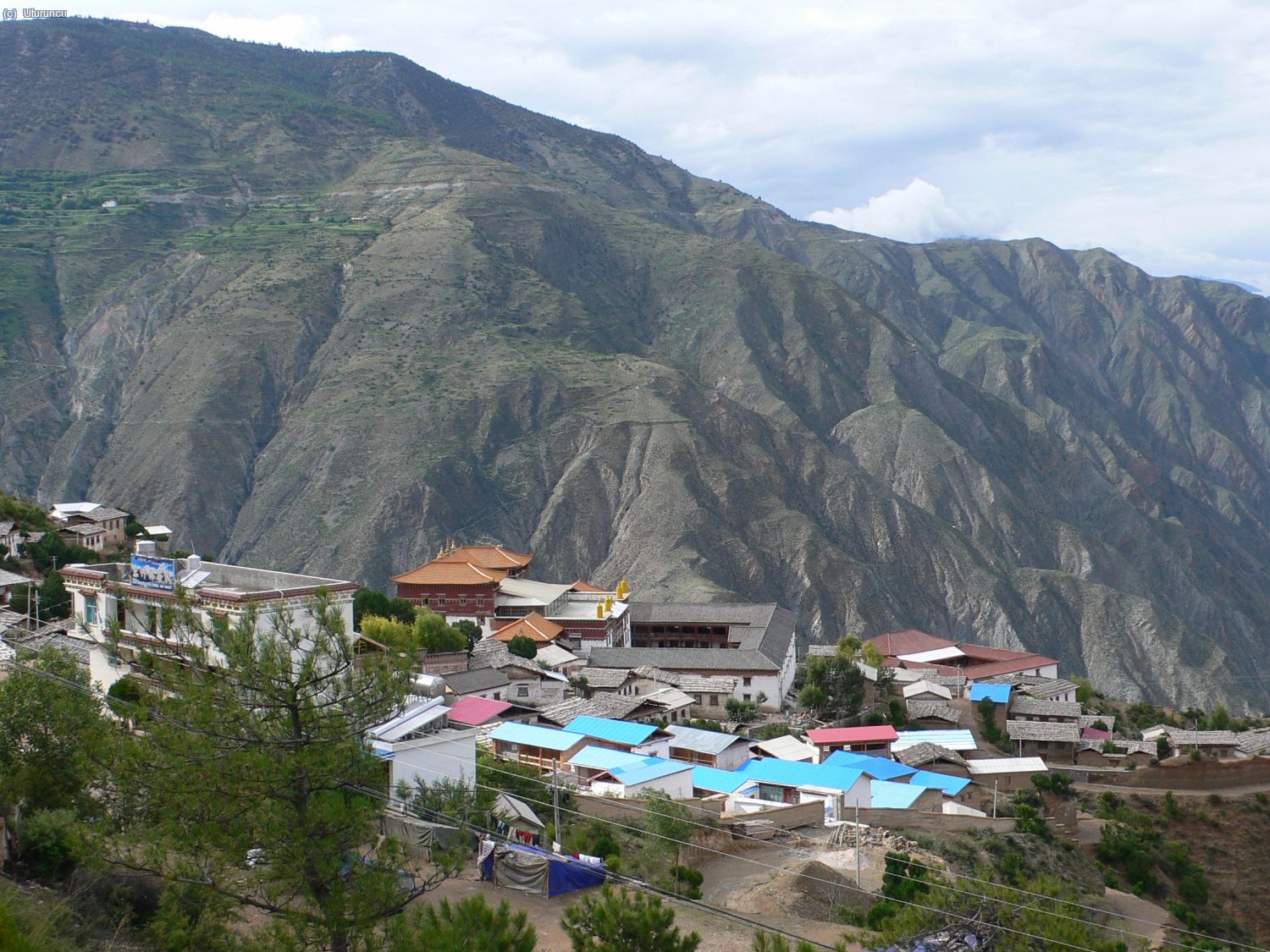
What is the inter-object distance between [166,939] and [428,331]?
108m

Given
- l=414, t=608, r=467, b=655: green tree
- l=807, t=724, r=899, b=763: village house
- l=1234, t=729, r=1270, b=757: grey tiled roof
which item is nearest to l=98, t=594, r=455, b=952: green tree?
l=807, t=724, r=899, b=763: village house

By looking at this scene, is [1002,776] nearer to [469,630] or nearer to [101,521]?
[469,630]

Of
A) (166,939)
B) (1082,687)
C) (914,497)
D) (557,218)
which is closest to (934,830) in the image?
(166,939)

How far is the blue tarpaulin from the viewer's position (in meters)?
25.9

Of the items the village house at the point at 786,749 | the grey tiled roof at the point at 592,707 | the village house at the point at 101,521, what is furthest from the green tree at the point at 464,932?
the village house at the point at 101,521

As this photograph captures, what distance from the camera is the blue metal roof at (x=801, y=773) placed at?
4166 cm

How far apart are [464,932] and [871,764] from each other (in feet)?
94.9

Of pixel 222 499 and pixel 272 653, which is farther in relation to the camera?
pixel 222 499

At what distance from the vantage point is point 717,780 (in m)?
42.2

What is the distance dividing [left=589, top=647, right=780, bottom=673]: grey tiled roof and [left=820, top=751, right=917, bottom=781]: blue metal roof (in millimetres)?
14722

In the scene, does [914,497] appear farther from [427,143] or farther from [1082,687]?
[427,143]

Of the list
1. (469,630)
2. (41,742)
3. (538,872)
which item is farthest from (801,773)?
(469,630)

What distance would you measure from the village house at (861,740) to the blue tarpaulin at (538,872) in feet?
80.1

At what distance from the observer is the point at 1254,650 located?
146 metres
